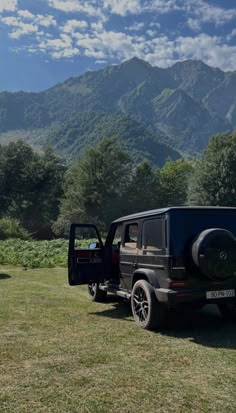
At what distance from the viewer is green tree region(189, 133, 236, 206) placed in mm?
52312

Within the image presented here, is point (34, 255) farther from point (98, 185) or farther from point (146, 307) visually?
point (98, 185)

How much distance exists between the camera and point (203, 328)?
266 inches

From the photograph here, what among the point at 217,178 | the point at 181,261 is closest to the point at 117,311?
the point at 181,261

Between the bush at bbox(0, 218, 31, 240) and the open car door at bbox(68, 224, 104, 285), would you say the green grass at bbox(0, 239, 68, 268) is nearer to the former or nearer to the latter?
the open car door at bbox(68, 224, 104, 285)

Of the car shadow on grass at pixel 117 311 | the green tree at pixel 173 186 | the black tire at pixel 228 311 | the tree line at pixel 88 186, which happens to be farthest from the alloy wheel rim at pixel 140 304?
the green tree at pixel 173 186

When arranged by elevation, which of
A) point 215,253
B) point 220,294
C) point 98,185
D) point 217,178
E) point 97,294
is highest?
point 217,178

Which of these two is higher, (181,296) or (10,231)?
(10,231)

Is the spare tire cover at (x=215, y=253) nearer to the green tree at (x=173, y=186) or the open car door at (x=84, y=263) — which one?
Answer: the open car door at (x=84, y=263)

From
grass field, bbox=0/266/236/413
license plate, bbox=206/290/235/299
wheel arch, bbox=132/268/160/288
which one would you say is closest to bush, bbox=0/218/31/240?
grass field, bbox=0/266/236/413

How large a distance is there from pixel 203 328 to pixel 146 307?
1.06m

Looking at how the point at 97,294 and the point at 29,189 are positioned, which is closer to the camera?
the point at 97,294

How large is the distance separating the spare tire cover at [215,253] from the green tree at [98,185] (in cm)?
4701

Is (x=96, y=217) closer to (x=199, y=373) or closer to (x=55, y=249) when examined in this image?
(x=55, y=249)

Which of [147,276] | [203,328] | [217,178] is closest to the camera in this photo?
[147,276]
